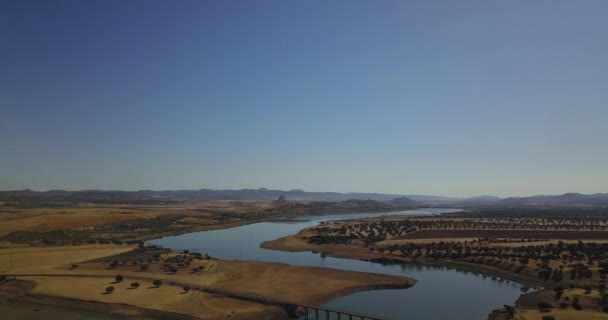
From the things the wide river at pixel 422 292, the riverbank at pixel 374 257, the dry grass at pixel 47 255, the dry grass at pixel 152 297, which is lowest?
the wide river at pixel 422 292

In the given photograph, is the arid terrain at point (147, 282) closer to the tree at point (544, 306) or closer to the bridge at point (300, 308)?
the bridge at point (300, 308)

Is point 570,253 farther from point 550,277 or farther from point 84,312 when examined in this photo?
point 84,312

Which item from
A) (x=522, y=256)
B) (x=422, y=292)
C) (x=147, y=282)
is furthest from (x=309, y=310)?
(x=522, y=256)

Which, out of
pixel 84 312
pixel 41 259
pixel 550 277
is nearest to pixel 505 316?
pixel 550 277

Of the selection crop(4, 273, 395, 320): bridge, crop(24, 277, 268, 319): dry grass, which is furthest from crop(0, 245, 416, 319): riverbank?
crop(4, 273, 395, 320): bridge

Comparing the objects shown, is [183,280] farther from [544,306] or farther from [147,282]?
[544,306]

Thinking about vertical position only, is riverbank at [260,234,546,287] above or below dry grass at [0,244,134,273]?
below

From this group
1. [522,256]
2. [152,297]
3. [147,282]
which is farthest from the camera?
[522,256]

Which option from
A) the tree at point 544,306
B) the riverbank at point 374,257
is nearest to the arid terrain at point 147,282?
the riverbank at point 374,257

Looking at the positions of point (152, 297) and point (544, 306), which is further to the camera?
point (152, 297)

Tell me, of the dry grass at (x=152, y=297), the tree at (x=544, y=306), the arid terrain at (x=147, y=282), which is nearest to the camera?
the tree at (x=544, y=306)

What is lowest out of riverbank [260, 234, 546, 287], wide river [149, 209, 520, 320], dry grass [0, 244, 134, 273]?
wide river [149, 209, 520, 320]

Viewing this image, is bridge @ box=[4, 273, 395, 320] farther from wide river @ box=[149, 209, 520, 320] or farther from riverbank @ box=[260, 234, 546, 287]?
riverbank @ box=[260, 234, 546, 287]
